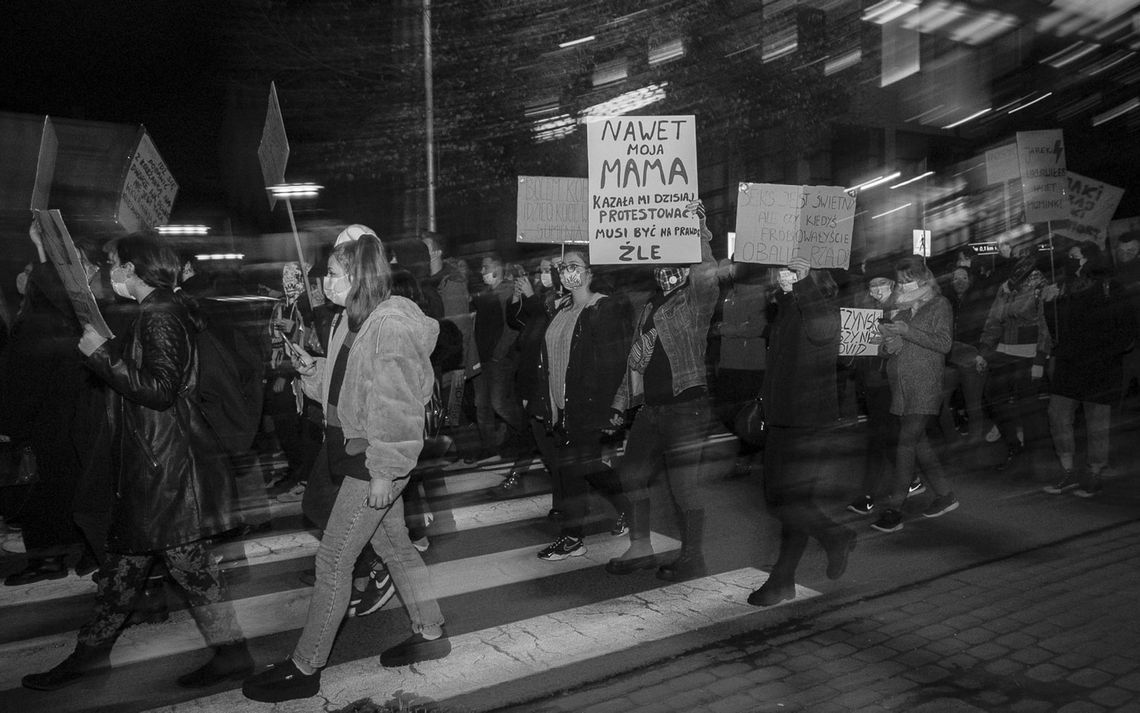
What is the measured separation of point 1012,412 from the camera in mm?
8977

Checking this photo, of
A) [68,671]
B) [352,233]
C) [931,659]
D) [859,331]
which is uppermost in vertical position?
[352,233]

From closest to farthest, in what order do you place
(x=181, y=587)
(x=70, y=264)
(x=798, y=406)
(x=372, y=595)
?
1. (x=70, y=264)
2. (x=181, y=587)
3. (x=798, y=406)
4. (x=372, y=595)

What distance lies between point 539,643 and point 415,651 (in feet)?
2.09

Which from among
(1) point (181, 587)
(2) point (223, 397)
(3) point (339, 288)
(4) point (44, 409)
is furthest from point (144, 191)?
(1) point (181, 587)

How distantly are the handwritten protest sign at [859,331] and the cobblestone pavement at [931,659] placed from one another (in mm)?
1733

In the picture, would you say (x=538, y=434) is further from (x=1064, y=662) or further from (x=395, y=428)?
(x=1064, y=662)

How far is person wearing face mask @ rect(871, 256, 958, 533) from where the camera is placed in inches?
261

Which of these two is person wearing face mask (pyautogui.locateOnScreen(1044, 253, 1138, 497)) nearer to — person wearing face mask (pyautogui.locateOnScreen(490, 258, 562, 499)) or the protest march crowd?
the protest march crowd

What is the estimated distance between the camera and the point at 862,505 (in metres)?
7.16

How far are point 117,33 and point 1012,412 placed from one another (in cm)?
1708

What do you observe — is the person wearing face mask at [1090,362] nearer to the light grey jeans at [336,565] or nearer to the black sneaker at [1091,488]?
the black sneaker at [1091,488]

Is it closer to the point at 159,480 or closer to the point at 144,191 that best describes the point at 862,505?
the point at 159,480

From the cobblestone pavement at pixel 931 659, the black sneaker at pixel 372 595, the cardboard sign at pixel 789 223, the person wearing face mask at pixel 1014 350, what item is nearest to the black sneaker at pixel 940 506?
the cobblestone pavement at pixel 931 659

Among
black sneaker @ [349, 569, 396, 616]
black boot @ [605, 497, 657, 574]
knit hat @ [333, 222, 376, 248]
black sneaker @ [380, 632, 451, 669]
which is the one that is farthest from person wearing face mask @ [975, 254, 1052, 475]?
knit hat @ [333, 222, 376, 248]
